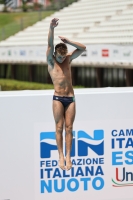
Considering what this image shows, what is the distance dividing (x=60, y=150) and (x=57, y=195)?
0.58 metres

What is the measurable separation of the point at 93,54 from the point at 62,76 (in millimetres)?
12839

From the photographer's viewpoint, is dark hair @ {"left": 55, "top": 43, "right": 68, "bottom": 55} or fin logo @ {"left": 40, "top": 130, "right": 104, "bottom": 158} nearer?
dark hair @ {"left": 55, "top": 43, "right": 68, "bottom": 55}

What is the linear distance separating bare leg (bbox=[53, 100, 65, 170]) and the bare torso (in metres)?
0.13

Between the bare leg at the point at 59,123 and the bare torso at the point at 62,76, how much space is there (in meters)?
0.13

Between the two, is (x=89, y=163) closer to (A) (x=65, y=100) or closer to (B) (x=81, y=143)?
(B) (x=81, y=143)

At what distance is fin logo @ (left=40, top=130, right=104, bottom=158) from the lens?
4.55 meters

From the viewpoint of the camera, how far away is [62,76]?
4020mm

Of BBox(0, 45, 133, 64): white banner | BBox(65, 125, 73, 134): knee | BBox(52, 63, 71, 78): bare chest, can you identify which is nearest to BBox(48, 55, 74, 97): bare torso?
BBox(52, 63, 71, 78): bare chest

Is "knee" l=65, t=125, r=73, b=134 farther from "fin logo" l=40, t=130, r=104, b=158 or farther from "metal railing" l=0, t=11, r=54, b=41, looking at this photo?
"metal railing" l=0, t=11, r=54, b=41

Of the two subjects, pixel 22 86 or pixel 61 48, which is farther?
pixel 22 86

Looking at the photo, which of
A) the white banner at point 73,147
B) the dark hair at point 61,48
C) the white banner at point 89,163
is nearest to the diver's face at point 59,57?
the dark hair at point 61,48

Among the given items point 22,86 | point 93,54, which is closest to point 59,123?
point 93,54

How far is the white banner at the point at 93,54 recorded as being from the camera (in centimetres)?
1507

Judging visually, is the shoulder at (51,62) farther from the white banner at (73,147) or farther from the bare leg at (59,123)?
the white banner at (73,147)
